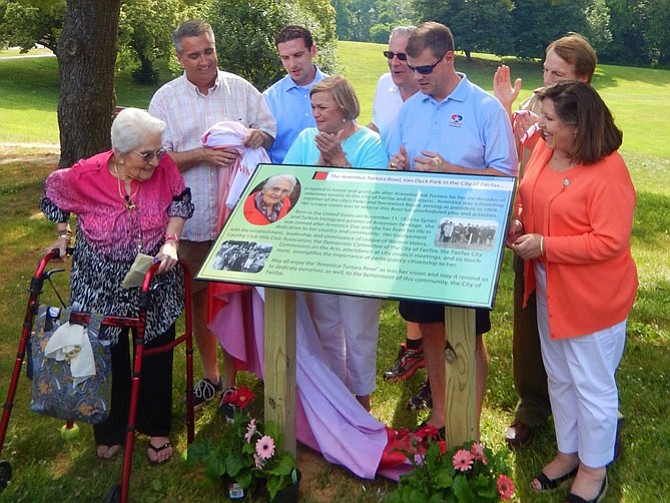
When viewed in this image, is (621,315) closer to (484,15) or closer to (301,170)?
(301,170)

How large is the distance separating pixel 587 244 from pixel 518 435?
1.51m

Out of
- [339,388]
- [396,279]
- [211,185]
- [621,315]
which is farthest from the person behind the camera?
[211,185]

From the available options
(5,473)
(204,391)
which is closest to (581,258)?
(204,391)

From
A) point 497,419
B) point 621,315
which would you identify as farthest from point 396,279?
point 497,419

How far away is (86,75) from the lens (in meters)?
8.98

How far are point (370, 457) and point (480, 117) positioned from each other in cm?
193

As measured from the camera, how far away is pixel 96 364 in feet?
11.5

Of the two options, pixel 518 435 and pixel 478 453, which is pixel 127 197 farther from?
pixel 518 435

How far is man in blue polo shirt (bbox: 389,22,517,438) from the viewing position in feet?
11.9

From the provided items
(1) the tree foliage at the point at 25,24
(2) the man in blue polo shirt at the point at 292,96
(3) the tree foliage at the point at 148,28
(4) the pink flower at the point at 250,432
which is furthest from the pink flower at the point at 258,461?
(1) the tree foliage at the point at 25,24

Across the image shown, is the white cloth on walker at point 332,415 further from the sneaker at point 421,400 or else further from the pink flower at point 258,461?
the sneaker at point 421,400

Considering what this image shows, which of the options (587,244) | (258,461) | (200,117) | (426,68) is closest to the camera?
(587,244)

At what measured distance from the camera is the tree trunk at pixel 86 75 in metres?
8.79

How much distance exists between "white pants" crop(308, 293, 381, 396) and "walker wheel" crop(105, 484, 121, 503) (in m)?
1.37
